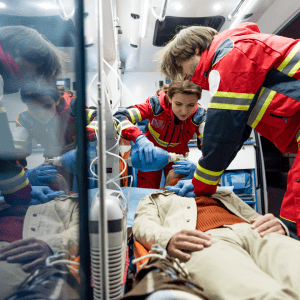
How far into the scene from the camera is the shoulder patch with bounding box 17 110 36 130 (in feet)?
0.96

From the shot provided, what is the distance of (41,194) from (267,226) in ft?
3.09

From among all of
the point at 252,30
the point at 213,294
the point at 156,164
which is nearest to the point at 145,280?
the point at 213,294

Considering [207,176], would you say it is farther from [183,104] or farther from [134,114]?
[134,114]

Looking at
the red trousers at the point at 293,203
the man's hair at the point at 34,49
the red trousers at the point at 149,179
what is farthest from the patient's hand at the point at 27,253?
the red trousers at the point at 149,179

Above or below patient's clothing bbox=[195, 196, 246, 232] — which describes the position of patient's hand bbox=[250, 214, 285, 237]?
above

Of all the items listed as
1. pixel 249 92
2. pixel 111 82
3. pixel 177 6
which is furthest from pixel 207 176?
pixel 177 6

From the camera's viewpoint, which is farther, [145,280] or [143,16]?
[143,16]

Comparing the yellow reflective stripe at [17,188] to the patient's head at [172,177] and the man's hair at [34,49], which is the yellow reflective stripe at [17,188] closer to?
the man's hair at [34,49]

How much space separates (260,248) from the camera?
2.76 ft

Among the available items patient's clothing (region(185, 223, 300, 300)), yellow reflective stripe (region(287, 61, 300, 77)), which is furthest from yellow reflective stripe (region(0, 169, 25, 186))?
yellow reflective stripe (region(287, 61, 300, 77))

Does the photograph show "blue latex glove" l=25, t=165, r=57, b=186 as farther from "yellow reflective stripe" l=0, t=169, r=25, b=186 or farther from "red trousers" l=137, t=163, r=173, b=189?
"red trousers" l=137, t=163, r=173, b=189

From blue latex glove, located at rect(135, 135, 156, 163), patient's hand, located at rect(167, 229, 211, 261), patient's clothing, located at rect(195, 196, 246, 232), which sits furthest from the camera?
blue latex glove, located at rect(135, 135, 156, 163)

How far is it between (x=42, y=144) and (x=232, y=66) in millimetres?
986

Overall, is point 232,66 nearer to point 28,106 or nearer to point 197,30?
point 197,30
